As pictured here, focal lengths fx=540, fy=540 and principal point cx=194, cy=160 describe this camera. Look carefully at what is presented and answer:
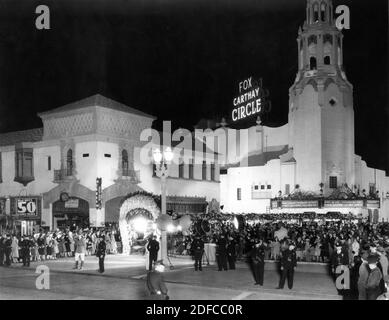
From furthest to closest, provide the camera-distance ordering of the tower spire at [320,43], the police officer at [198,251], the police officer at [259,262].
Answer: the tower spire at [320,43]
the police officer at [198,251]
the police officer at [259,262]

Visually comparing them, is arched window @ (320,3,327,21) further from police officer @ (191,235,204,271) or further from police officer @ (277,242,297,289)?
police officer @ (277,242,297,289)

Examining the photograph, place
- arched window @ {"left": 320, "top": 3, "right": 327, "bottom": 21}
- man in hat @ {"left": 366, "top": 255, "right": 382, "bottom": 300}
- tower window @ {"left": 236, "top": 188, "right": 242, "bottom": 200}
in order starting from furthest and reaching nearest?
tower window @ {"left": 236, "top": 188, "right": 242, "bottom": 200} → arched window @ {"left": 320, "top": 3, "right": 327, "bottom": 21} → man in hat @ {"left": 366, "top": 255, "right": 382, "bottom": 300}

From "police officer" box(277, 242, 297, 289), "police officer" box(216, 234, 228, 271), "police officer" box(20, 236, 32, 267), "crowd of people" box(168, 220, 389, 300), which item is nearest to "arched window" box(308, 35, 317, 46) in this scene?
"crowd of people" box(168, 220, 389, 300)

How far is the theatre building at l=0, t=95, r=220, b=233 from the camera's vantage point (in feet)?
128

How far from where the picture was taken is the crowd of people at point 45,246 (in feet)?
85.1

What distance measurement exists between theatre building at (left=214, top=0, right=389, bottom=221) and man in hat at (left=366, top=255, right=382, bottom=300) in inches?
1543

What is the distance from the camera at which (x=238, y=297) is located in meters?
16.5

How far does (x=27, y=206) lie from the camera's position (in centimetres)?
3975

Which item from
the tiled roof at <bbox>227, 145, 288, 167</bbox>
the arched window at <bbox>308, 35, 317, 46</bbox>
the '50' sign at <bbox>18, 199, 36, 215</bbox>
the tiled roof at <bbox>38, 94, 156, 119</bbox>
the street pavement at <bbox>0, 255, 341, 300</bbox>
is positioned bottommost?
the street pavement at <bbox>0, 255, 341, 300</bbox>

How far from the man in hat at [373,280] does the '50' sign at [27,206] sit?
101 feet

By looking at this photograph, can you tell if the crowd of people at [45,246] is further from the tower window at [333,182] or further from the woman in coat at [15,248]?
the tower window at [333,182]

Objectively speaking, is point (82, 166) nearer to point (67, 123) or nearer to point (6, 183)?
point (67, 123)

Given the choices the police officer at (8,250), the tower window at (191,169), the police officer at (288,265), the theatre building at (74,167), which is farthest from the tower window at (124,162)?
the police officer at (288,265)

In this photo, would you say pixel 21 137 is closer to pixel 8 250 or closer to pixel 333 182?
pixel 8 250
